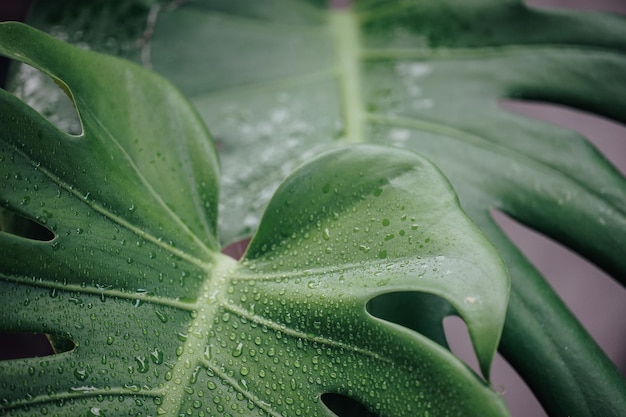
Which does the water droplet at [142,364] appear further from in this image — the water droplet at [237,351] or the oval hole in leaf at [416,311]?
the oval hole in leaf at [416,311]

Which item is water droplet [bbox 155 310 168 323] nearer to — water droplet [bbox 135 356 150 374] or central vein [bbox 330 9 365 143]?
water droplet [bbox 135 356 150 374]

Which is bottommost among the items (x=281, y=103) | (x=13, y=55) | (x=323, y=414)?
(x=323, y=414)

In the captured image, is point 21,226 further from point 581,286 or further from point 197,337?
point 581,286

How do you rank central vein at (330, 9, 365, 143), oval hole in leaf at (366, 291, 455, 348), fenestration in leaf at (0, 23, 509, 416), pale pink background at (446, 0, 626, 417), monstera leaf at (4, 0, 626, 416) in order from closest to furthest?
fenestration in leaf at (0, 23, 509, 416), oval hole in leaf at (366, 291, 455, 348), monstera leaf at (4, 0, 626, 416), central vein at (330, 9, 365, 143), pale pink background at (446, 0, 626, 417)

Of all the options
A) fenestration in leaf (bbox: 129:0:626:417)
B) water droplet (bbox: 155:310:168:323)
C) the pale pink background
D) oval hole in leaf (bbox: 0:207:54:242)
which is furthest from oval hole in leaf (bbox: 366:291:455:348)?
the pale pink background

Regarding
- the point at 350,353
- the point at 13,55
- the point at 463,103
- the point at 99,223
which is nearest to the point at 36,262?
the point at 99,223

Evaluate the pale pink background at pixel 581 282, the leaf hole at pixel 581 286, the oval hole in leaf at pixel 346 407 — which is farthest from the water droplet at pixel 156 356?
the leaf hole at pixel 581 286

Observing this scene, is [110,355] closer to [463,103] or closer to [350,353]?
[350,353]

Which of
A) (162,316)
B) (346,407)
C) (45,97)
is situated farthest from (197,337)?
(45,97)
